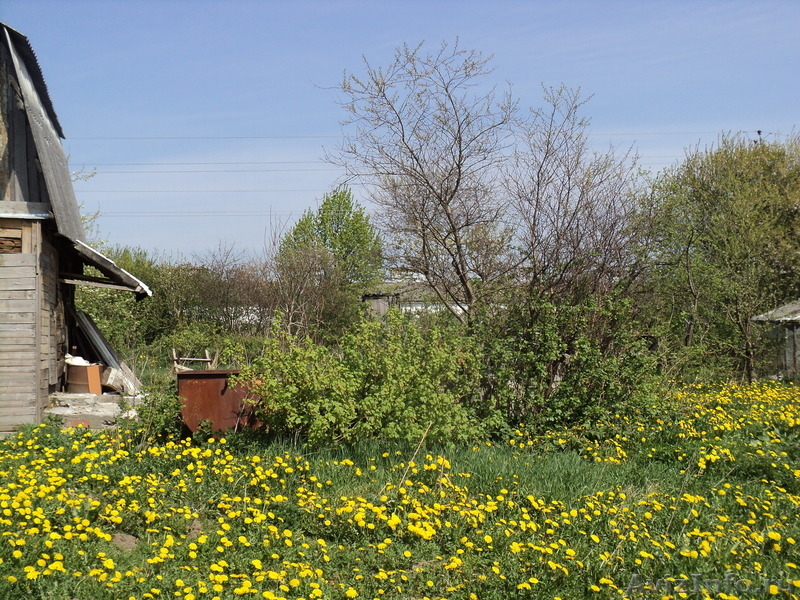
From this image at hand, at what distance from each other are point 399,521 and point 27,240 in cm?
675

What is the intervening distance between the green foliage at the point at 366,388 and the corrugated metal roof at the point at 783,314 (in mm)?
9372

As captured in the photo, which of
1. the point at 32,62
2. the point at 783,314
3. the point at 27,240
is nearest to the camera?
the point at 27,240

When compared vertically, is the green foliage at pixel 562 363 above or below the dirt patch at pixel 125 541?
above

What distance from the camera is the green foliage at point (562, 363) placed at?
849cm

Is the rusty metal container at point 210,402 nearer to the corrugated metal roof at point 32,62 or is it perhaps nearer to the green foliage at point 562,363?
the green foliage at point 562,363

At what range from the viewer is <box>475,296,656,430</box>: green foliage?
334 inches

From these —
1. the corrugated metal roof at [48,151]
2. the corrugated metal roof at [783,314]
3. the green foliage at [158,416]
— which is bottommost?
the green foliage at [158,416]

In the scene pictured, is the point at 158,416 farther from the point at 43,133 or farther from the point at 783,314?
the point at 783,314

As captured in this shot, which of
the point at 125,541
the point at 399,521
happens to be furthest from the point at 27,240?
the point at 399,521

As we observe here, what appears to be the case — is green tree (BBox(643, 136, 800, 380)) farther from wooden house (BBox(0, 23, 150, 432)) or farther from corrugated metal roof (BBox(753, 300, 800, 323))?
wooden house (BBox(0, 23, 150, 432))

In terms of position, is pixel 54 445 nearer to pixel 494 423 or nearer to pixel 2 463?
pixel 2 463

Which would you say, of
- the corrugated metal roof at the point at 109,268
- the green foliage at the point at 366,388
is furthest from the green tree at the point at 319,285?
the green foliage at the point at 366,388

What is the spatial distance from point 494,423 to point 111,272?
6152 millimetres

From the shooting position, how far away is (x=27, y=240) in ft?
31.0
